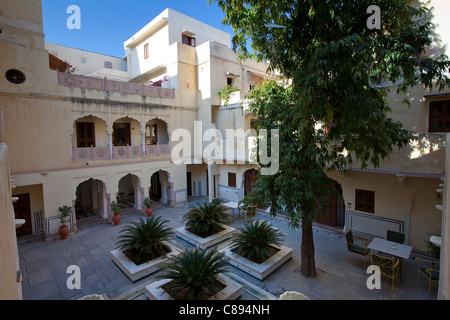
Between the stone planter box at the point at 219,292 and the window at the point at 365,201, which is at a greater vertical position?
the window at the point at 365,201

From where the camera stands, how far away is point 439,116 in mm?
7551

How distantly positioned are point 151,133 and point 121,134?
2099 millimetres

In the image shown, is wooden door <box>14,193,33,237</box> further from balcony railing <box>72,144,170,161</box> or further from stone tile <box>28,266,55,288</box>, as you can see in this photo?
stone tile <box>28,266,55,288</box>

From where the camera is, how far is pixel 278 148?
5.94m

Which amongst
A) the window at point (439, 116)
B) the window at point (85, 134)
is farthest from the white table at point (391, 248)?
the window at point (85, 134)

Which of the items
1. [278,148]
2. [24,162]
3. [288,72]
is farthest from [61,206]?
[288,72]

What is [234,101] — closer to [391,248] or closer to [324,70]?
[324,70]

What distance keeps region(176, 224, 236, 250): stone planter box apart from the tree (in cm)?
396

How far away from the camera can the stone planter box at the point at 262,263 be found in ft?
23.0

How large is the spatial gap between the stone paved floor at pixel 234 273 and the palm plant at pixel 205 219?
2.91ft

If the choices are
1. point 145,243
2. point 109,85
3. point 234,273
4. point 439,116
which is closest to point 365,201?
point 439,116

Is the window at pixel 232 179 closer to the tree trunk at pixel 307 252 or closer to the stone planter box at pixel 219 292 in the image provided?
the tree trunk at pixel 307 252

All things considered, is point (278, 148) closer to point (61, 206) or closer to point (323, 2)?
point (323, 2)

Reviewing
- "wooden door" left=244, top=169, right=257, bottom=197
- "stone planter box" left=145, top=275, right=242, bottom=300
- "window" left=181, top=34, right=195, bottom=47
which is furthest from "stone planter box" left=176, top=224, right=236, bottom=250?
"window" left=181, top=34, right=195, bottom=47
